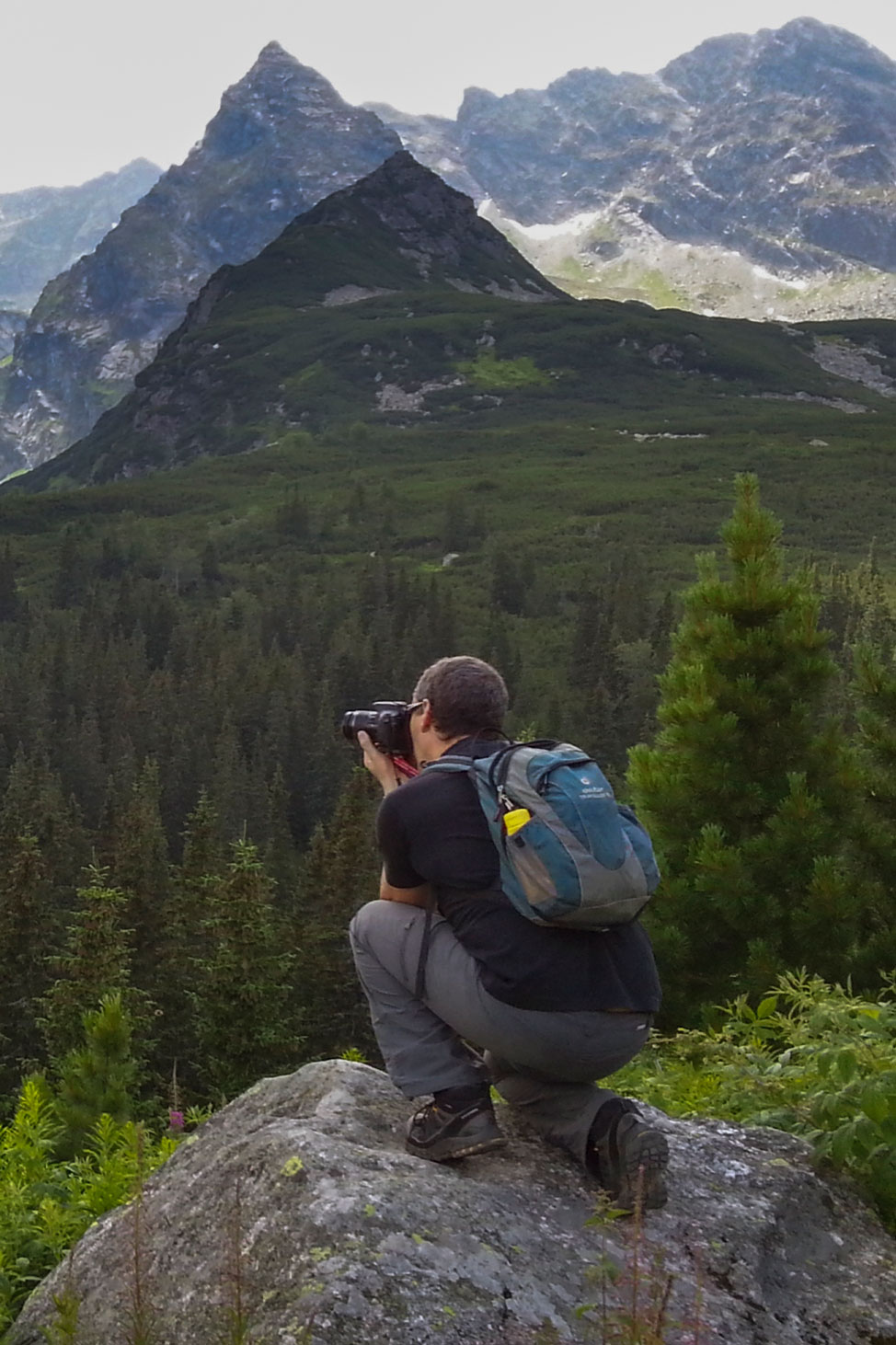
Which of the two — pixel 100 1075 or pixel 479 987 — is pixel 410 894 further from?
pixel 100 1075

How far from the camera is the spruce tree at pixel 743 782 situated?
13.9 m

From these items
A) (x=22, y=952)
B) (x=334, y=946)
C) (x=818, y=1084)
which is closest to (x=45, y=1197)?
(x=818, y=1084)

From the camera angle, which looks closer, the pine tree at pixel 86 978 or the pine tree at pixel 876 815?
the pine tree at pixel 876 815

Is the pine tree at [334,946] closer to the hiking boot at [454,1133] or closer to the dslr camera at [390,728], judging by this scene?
the dslr camera at [390,728]

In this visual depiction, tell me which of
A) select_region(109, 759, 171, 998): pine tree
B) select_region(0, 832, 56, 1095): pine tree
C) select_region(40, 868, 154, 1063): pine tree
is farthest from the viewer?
select_region(109, 759, 171, 998): pine tree

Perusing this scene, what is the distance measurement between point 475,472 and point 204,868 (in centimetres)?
14229

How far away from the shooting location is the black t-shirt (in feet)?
16.2

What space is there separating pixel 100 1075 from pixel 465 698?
1830 cm

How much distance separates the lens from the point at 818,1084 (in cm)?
584

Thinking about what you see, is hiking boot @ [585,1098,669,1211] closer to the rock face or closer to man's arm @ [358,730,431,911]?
the rock face

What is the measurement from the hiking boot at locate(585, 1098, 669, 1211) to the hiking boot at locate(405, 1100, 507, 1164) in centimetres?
45

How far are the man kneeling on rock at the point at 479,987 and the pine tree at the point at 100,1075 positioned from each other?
1605 cm

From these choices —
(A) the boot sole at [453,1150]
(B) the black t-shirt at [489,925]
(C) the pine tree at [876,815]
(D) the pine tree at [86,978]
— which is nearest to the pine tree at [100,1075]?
(D) the pine tree at [86,978]

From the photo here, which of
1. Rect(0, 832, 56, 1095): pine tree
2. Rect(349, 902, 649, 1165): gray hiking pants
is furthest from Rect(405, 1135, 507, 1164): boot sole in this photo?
Rect(0, 832, 56, 1095): pine tree
